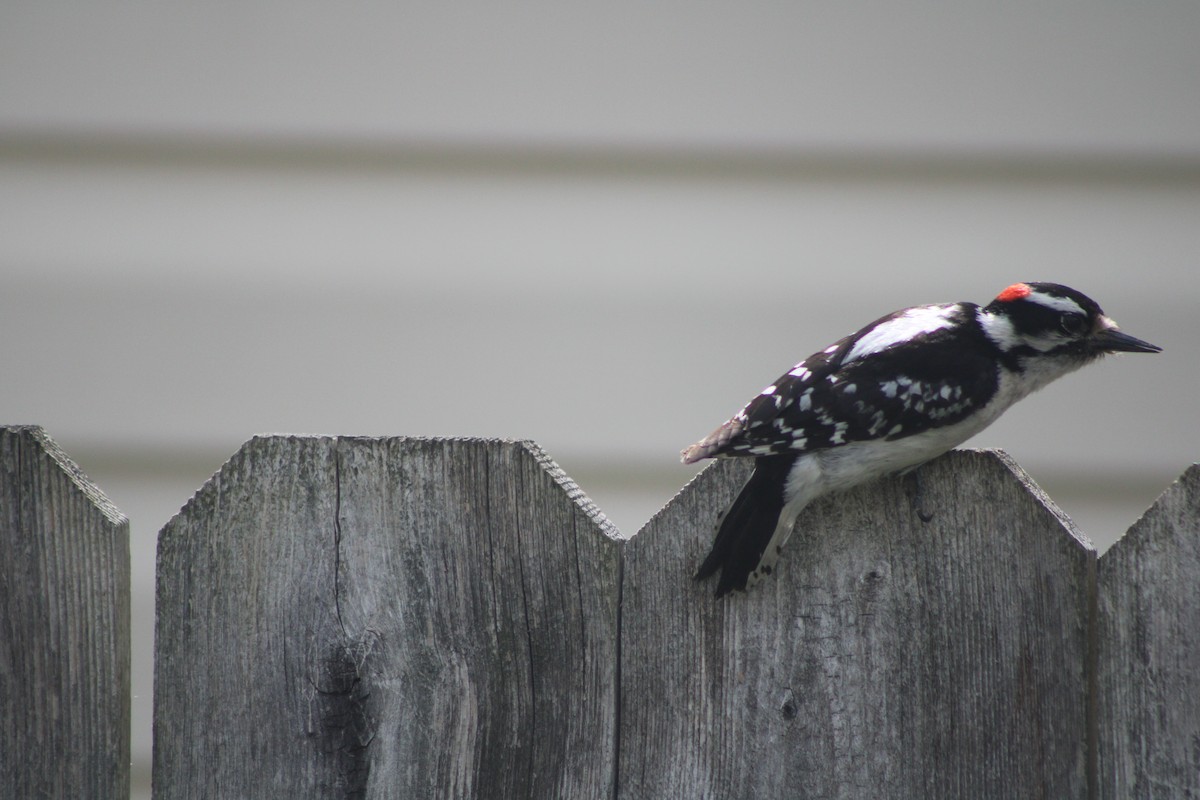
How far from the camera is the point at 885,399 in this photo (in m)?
1.58

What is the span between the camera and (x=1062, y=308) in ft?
5.87

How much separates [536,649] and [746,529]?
1.24 feet

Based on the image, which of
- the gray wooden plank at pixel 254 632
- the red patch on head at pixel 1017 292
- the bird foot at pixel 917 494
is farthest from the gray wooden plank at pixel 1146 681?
the gray wooden plank at pixel 254 632

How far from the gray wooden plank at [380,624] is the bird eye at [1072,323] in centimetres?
100

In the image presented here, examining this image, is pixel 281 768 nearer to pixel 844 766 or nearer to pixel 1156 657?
pixel 844 766

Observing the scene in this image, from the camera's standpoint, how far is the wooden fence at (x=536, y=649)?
1.46 meters

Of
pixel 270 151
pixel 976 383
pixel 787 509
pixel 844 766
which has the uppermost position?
pixel 270 151

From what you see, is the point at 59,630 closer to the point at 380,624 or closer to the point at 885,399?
the point at 380,624

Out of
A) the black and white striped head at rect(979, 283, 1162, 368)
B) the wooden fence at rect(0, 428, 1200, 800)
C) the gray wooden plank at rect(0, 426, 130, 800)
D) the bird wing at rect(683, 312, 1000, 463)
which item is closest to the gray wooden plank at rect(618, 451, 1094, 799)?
the wooden fence at rect(0, 428, 1200, 800)

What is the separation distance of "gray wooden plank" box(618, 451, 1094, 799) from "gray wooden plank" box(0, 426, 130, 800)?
2.60 ft

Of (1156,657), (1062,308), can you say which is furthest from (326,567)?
(1062,308)

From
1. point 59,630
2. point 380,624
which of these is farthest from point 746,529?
point 59,630

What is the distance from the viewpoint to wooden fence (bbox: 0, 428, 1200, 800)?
146cm

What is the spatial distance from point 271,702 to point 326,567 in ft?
0.74
